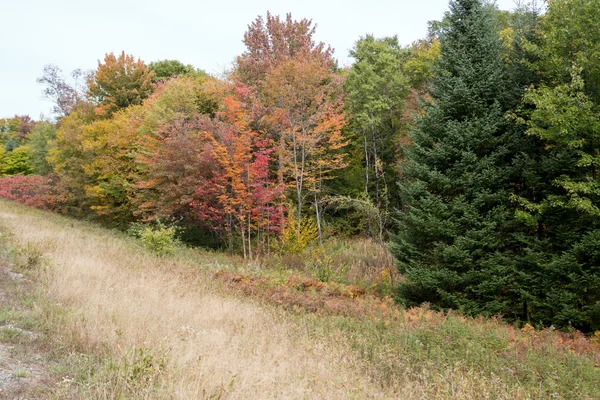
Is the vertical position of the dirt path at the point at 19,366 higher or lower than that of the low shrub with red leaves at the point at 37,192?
lower

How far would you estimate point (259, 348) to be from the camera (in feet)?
17.4

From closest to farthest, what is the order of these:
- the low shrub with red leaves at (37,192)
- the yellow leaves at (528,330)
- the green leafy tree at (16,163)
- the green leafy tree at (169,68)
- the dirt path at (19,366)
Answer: the dirt path at (19,366) < the yellow leaves at (528,330) < the low shrub with red leaves at (37,192) < the green leafy tree at (169,68) < the green leafy tree at (16,163)

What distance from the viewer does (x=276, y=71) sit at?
19531mm

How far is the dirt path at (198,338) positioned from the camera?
3980 millimetres

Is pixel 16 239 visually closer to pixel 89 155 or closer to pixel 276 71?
pixel 276 71

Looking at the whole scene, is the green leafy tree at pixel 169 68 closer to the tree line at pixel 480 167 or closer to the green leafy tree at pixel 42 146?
the green leafy tree at pixel 42 146

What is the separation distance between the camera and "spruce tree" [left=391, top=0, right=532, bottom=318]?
10898mm

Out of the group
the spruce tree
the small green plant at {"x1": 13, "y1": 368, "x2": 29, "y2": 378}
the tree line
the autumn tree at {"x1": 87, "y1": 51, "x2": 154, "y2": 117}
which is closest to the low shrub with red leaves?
the autumn tree at {"x1": 87, "y1": 51, "x2": 154, "y2": 117}

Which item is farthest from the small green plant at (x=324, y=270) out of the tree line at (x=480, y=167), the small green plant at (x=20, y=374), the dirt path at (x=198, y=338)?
the small green plant at (x=20, y=374)

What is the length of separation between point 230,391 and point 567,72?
37.5ft

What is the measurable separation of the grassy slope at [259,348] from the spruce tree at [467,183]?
2.32 meters

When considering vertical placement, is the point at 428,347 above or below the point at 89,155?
below

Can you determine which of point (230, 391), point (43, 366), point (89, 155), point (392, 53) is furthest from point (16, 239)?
point (392, 53)

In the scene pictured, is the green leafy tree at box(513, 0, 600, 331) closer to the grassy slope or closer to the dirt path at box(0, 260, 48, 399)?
the grassy slope
